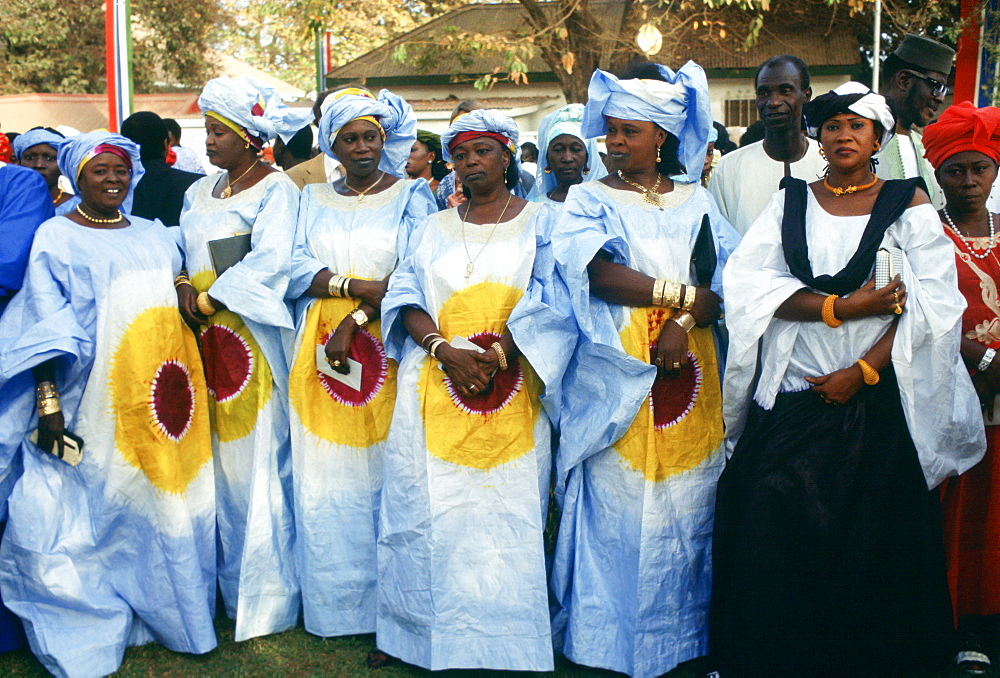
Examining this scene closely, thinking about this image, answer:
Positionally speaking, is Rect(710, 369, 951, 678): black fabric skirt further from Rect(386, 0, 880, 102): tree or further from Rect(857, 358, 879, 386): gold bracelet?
Rect(386, 0, 880, 102): tree

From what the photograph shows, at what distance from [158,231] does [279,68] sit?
2804 centimetres

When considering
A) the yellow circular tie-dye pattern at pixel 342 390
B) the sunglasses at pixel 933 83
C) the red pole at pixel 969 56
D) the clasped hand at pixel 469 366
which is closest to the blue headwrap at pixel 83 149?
the yellow circular tie-dye pattern at pixel 342 390

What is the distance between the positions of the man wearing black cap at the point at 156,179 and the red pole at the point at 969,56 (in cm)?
960

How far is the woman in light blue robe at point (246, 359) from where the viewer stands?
414 cm

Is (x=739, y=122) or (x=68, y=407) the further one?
(x=739, y=122)

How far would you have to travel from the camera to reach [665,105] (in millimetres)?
3650

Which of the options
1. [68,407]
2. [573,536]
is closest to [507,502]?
[573,536]

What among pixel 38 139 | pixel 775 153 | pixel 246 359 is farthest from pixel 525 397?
pixel 38 139

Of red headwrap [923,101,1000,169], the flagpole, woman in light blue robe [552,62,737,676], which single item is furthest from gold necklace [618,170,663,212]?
the flagpole

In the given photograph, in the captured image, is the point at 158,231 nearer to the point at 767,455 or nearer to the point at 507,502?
the point at 507,502

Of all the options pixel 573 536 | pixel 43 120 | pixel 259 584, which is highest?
pixel 43 120

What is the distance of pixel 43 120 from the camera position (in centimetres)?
1617

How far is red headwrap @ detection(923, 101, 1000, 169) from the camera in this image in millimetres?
3604

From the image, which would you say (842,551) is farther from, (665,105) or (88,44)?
(88,44)
